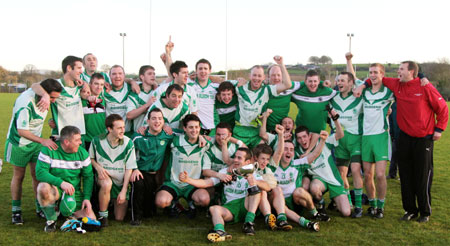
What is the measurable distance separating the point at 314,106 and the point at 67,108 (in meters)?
3.45

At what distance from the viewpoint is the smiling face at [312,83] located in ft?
19.3

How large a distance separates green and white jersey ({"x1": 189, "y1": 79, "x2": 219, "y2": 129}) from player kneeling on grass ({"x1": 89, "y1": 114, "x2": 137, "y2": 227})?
1.41 m

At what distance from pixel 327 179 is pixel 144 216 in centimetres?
245

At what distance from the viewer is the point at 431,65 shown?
5297 centimetres

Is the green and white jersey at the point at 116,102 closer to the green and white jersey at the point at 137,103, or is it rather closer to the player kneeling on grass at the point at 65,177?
the green and white jersey at the point at 137,103

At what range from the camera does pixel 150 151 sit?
5.33 meters

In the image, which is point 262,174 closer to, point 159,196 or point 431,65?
point 159,196

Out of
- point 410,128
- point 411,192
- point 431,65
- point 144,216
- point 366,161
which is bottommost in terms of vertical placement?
point 144,216

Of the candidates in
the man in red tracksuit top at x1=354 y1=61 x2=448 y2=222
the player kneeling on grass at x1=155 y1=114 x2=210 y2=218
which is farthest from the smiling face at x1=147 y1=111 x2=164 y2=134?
the man in red tracksuit top at x1=354 y1=61 x2=448 y2=222

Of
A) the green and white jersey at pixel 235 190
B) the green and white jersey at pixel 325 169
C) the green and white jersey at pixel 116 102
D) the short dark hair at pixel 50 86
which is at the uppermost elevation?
the short dark hair at pixel 50 86

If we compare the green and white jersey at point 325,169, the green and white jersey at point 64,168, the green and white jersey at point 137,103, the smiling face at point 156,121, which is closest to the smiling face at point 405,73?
the green and white jersey at point 325,169

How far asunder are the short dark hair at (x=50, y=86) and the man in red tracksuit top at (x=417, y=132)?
4.30 meters

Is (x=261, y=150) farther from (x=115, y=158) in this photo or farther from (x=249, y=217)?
(x=115, y=158)

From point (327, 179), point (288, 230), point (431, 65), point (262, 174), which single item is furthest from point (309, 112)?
point (431, 65)
